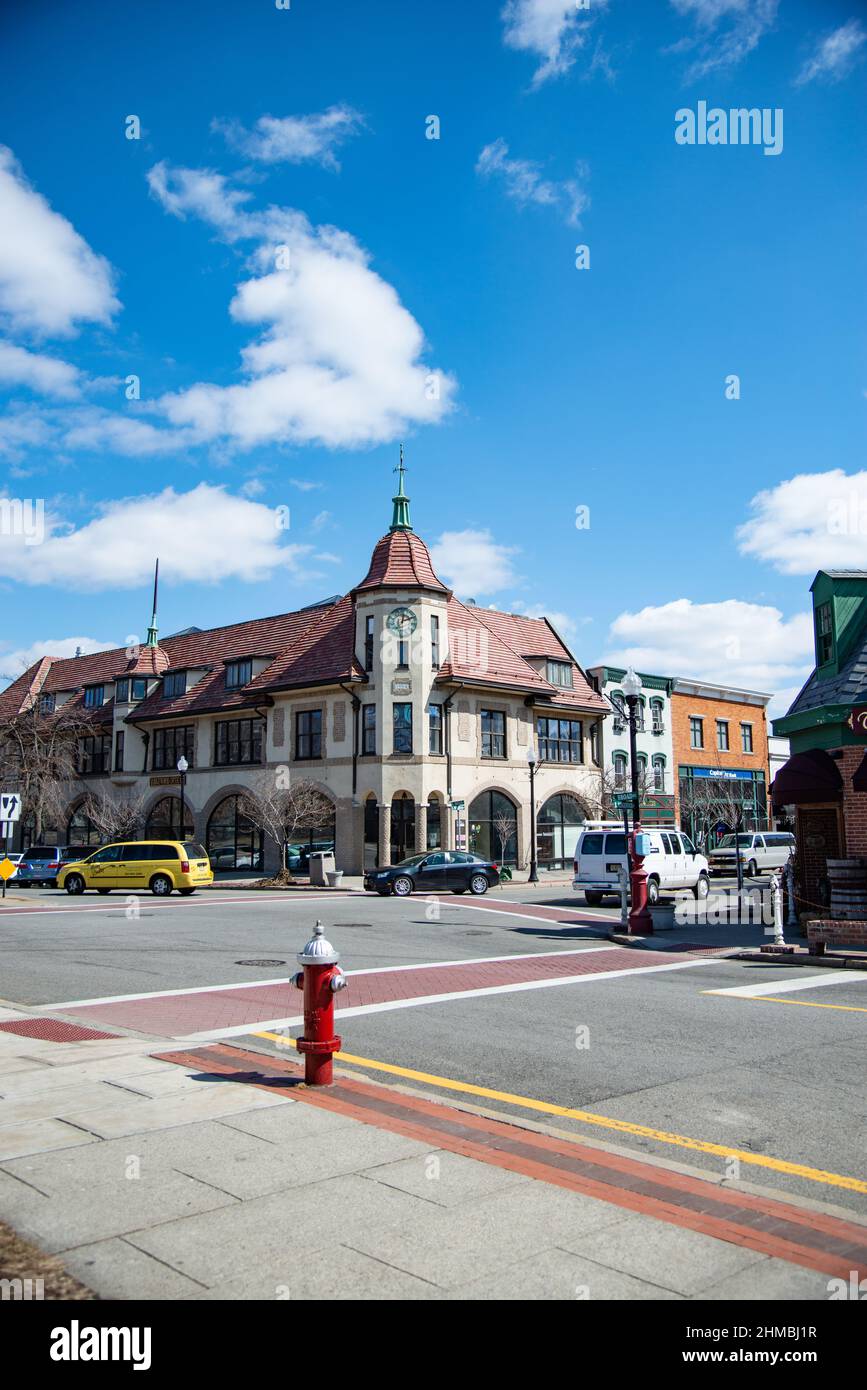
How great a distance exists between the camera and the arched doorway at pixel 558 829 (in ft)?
142

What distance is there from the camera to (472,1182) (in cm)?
495

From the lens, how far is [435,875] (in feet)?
96.0

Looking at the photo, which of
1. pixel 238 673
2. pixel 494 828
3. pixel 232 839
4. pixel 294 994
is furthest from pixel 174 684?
pixel 294 994

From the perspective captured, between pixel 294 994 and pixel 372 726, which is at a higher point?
pixel 372 726

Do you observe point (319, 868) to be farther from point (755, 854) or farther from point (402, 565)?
point (755, 854)

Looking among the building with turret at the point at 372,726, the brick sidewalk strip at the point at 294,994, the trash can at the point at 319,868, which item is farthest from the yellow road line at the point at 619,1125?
the building with turret at the point at 372,726

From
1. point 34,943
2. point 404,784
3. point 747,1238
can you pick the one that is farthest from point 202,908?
point 747,1238

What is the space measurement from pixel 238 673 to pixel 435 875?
1959 centimetres

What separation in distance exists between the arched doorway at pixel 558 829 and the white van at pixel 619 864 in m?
16.0

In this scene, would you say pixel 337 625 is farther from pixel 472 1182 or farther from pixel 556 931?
pixel 472 1182

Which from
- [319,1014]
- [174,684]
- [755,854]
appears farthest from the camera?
[174,684]

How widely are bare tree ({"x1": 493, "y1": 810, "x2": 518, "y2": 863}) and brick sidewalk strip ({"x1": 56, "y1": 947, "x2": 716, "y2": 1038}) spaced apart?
2578 centimetres

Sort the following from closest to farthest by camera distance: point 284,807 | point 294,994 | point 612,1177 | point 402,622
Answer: point 612,1177 → point 294,994 → point 284,807 → point 402,622

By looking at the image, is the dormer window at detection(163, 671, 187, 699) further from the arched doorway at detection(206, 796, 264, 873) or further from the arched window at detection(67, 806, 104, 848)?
the arched window at detection(67, 806, 104, 848)
